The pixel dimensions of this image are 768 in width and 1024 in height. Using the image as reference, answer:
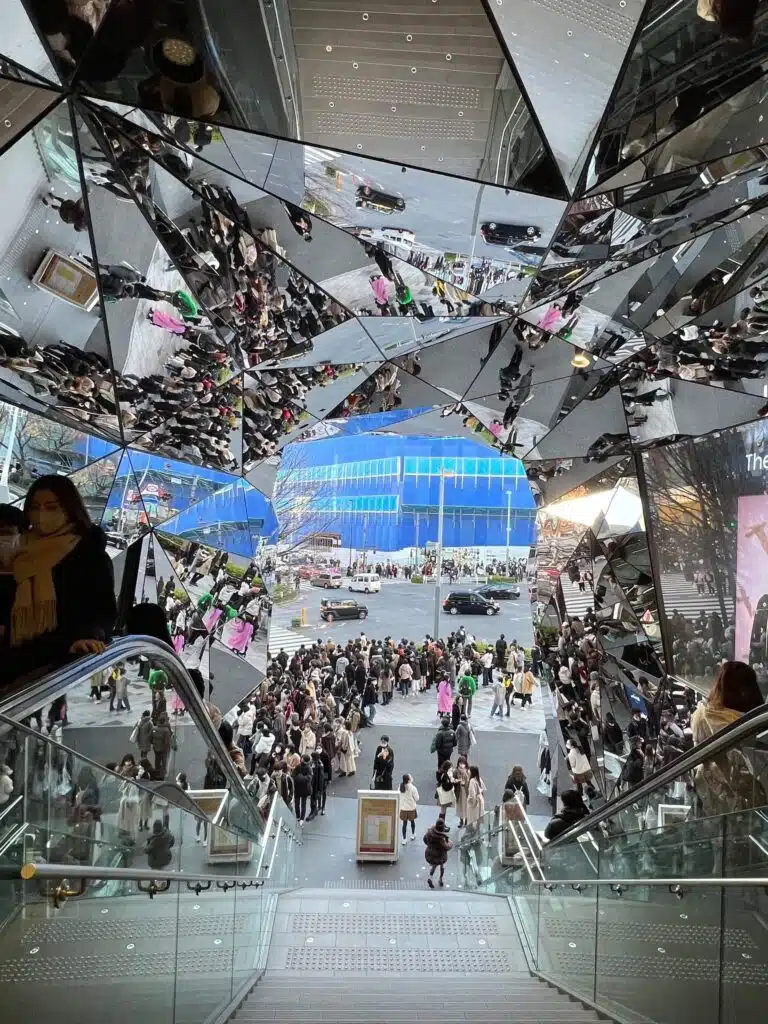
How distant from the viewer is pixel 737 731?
3270 millimetres

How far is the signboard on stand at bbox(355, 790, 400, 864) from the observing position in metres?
11.6

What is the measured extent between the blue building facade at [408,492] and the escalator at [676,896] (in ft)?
51.6

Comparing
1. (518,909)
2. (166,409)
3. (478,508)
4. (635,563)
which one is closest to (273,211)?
(166,409)

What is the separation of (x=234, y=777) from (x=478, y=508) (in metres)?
15.9

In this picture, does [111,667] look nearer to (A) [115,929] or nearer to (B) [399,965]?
(A) [115,929]

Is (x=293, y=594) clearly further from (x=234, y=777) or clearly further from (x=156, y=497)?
(x=234, y=777)

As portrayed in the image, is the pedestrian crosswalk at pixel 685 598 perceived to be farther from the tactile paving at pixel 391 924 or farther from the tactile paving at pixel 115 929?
the tactile paving at pixel 115 929

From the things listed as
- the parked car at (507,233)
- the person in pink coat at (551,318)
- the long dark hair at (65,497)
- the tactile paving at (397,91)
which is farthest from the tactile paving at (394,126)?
the person in pink coat at (551,318)

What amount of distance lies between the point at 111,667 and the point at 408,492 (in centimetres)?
1837

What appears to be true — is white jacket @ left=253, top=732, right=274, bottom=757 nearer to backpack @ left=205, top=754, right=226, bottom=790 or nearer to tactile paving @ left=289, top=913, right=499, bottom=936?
tactile paving @ left=289, top=913, right=499, bottom=936

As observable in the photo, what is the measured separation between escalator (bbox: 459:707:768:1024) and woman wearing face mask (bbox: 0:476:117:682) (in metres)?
2.70

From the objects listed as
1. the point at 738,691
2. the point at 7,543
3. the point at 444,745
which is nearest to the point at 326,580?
the point at 444,745

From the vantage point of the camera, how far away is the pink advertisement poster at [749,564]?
322 inches

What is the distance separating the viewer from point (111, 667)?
3543 mm
